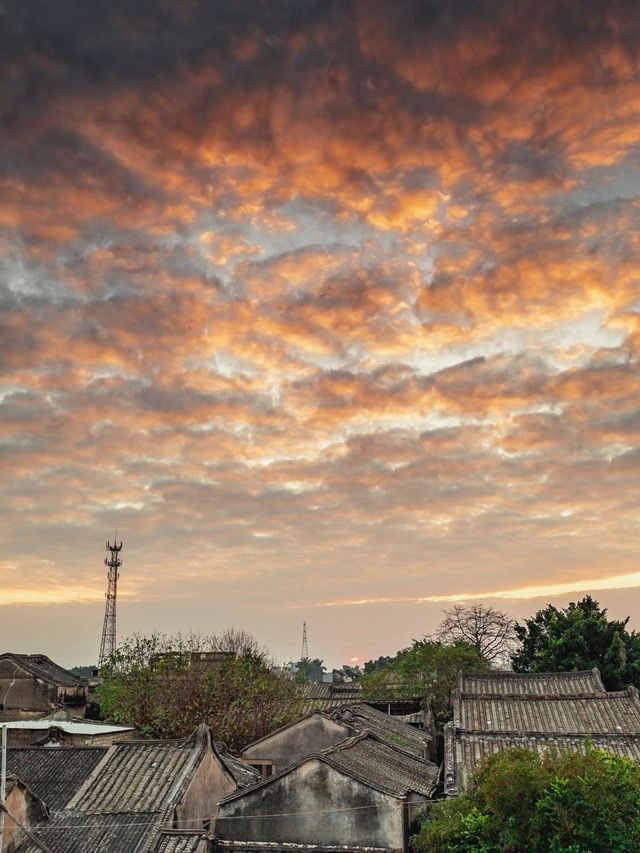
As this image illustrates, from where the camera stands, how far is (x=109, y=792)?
1945 cm

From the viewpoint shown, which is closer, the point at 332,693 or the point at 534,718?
the point at 534,718

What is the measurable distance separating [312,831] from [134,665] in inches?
804

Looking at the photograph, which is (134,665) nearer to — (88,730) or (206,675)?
(206,675)

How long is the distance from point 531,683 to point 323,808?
627 inches

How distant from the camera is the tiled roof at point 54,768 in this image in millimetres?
20016

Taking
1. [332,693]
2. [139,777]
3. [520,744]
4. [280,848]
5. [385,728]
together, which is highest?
[332,693]

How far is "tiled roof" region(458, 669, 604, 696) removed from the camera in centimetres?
3178

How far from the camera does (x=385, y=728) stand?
3083 centimetres

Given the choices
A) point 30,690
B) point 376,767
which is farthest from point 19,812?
point 30,690

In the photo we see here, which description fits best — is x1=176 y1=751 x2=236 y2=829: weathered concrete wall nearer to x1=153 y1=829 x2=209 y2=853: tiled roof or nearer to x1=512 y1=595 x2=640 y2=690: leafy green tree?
x1=153 y1=829 x2=209 y2=853: tiled roof

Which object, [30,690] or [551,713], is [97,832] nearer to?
[551,713]

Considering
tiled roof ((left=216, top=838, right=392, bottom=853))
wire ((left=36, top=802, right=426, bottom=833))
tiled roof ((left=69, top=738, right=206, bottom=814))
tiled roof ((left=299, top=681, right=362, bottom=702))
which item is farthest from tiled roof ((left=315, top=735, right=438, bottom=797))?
tiled roof ((left=299, top=681, right=362, bottom=702))

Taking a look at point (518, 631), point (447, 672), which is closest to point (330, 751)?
point (447, 672)

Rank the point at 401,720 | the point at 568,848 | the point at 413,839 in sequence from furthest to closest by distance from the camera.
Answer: the point at 401,720, the point at 413,839, the point at 568,848
